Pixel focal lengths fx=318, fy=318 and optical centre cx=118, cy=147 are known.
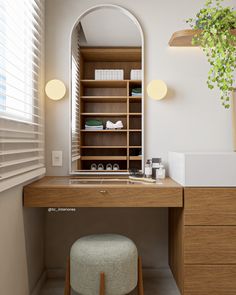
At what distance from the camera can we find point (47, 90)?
2.38 metres

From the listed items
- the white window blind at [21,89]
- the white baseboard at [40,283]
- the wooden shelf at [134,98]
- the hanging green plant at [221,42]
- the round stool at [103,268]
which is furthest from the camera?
the wooden shelf at [134,98]

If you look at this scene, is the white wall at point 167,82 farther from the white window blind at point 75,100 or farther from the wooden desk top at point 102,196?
the wooden desk top at point 102,196

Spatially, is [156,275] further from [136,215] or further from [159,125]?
[159,125]

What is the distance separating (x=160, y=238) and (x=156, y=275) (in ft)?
0.93

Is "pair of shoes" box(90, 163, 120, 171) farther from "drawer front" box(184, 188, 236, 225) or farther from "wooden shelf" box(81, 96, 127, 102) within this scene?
"drawer front" box(184, 188, 236, 225)

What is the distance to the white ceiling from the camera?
239 centimetres

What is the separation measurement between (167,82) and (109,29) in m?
0.59

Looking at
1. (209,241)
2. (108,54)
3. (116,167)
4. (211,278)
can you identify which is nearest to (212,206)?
(209,241)

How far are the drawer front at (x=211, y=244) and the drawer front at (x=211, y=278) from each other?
0.04 m

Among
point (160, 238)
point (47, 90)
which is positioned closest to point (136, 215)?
point (160, 238)

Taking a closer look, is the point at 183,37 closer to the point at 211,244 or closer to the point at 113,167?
the point at 113,167

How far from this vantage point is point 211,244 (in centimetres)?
189

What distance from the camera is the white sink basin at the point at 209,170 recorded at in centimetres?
189

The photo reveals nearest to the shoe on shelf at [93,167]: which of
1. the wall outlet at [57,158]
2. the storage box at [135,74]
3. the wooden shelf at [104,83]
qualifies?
the wall outlet at [57,158]
